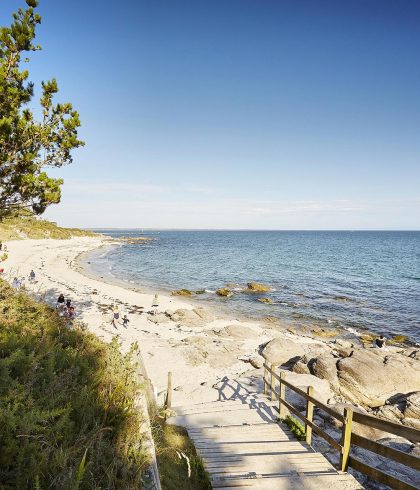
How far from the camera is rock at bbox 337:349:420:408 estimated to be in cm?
1322

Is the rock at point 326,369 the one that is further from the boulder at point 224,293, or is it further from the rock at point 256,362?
the boulder at point 224,293

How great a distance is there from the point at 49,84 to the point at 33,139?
211 centimetres

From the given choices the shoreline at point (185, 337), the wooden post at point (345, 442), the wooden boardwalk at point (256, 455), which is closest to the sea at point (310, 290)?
the shoreline at point (185, 337)

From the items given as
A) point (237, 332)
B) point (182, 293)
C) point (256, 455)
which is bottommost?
point (182, 293)

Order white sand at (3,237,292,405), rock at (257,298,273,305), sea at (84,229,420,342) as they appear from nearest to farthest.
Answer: white sand at (3,237,292,405)
sea at (84,229,420,342)
rock at (257,298,273,305)

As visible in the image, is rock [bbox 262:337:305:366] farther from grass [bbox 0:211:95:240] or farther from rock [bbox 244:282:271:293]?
grass [bbox 0:211:95:240]

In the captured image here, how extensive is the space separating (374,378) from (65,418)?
14028 millimetres

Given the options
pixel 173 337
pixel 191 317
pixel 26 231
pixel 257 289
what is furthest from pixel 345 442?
pixel 26 231

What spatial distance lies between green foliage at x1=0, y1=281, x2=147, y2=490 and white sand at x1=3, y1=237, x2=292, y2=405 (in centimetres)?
482

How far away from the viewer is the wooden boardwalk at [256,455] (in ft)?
18.5

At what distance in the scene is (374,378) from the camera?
13.7m

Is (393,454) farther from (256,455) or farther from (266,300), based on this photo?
(266,300)

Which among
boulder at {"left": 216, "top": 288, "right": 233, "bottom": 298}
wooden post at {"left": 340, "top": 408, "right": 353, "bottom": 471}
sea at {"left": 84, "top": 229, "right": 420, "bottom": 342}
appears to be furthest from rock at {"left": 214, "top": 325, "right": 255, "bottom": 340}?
wooden post at {"left": 340, "top": 408, "right": 353, "bottom": 471}

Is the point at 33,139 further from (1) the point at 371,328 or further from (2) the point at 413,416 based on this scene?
(1) the point at 371,328
